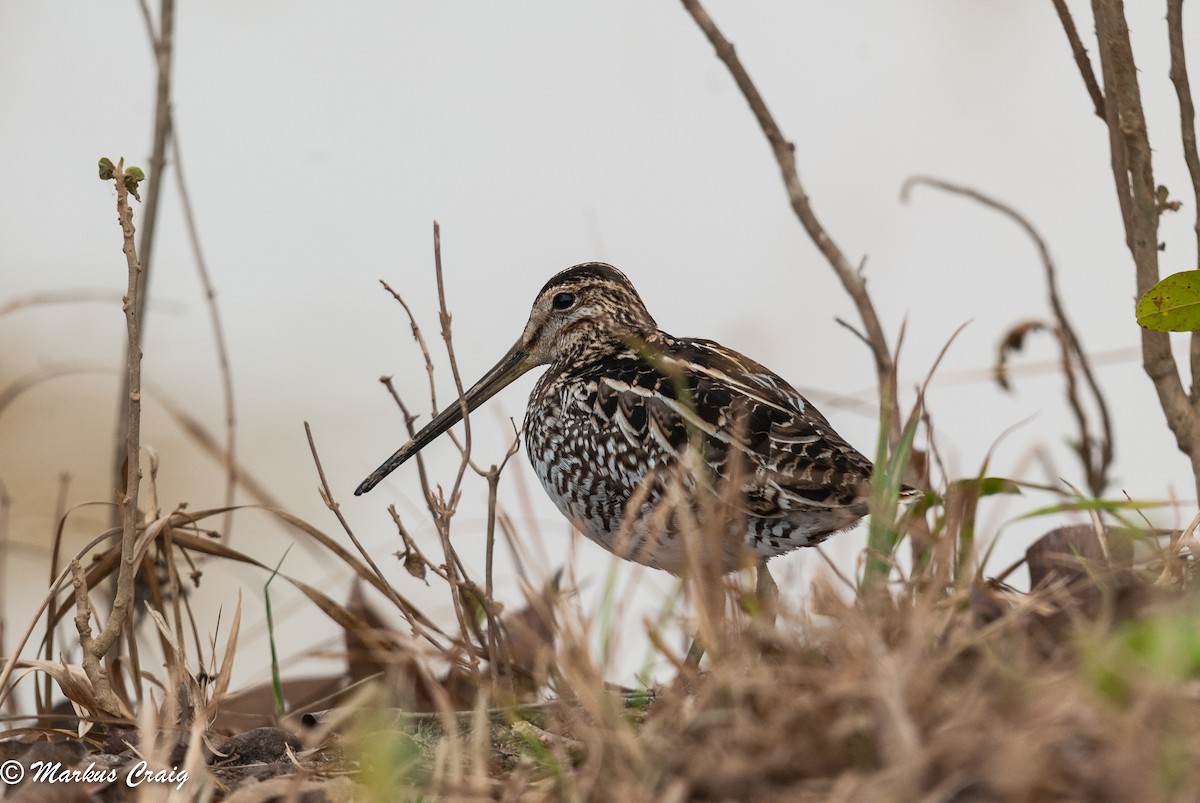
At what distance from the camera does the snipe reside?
2.79 metres

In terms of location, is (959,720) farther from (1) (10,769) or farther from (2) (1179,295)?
(1) (10,769)

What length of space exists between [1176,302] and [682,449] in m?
1.04

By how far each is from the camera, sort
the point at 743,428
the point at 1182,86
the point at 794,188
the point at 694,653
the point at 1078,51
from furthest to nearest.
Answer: the point at 794,188, the point at 743,428, the point at 1078,51, the point at 1182,86, the point at 694,653

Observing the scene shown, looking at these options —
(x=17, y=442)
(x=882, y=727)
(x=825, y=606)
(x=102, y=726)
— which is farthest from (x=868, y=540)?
(x=17, y=442)

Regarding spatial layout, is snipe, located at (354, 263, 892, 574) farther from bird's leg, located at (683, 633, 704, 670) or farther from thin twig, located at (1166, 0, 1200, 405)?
thin twig, located at (1166, 0, 1200, 405)

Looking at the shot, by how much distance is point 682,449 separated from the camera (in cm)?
290

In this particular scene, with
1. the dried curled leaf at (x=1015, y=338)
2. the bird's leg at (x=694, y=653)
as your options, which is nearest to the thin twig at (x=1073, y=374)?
the dried curled leaf at (x=1015, y=338)

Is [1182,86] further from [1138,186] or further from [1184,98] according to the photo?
[1138,186]

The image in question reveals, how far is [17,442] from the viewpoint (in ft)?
17.3

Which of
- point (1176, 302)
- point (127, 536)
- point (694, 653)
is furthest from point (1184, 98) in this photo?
point (127, 536)

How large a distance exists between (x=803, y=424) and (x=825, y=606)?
124cm

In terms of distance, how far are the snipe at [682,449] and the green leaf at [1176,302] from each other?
26.4 inches

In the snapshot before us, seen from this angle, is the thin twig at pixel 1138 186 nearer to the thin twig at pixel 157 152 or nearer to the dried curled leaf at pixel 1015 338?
the dried curled leaf at pixel 1015 338

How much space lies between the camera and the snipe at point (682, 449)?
2.79 m
